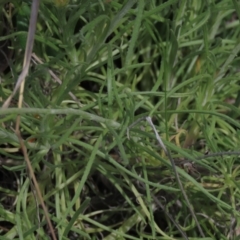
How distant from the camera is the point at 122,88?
33.5 inches

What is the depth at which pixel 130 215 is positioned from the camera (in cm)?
97

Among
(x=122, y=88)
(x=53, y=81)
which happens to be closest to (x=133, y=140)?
(x=122, y=88)

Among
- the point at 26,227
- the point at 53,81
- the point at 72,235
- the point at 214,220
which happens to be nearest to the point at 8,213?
the point at 26,227

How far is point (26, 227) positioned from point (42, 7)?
0.35m

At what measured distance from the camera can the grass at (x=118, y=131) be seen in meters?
0.79

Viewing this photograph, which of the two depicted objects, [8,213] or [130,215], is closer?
[8,213]

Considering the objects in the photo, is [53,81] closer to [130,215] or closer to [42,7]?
[42,7]

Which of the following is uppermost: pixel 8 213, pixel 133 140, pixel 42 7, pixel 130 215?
pixel 42 7

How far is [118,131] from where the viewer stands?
78 cm

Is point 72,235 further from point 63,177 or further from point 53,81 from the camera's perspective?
point 53,81

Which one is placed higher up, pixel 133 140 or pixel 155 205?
pixel 133 140

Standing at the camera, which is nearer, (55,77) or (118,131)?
(118,131)

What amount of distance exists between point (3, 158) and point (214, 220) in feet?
1.31

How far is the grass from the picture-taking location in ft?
2.58
